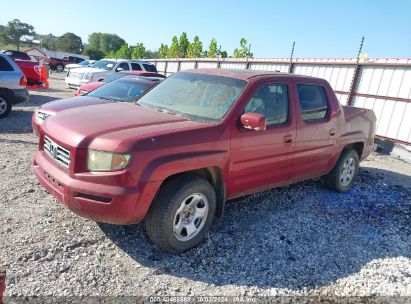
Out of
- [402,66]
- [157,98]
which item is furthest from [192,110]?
[402,66]

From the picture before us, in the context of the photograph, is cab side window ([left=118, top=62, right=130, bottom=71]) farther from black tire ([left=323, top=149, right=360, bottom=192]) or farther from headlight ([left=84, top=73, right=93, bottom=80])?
black tire ([left=323, top=149, right=360, bottom=192])

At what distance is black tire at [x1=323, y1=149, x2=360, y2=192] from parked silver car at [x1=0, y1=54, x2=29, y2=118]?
7.93 metres

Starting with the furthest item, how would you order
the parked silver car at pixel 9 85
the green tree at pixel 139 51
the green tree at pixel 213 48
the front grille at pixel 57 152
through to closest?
the green tree at pixel 139 51 < the green tree at pixel 213 48 < the parked silver car at pixel 9 85 < the front grille at pixel 57 152

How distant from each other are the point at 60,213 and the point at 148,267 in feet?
4.70

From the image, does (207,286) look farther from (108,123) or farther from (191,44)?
(191,44)

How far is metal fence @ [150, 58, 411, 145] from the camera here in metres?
9.80

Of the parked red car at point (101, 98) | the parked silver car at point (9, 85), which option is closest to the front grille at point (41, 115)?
the parked red car at point (101, 98)

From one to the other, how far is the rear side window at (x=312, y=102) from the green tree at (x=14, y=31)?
273ft

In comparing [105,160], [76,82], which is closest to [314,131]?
[105,160]

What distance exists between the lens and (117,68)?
17.0m

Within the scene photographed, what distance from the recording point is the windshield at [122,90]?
7457 millimetres

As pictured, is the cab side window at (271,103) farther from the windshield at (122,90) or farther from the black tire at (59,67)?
the black tire at (59,67)

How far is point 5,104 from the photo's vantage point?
9.04 metres

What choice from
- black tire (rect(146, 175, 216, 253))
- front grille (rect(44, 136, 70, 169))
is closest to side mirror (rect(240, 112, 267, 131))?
black tire (rect(146, 175, 216, 253))
